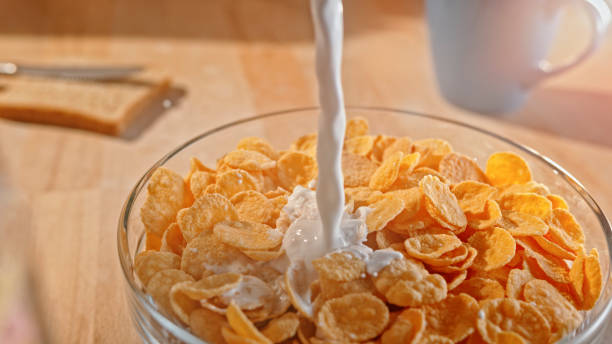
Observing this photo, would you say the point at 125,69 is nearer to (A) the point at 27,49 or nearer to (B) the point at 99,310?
(A) the point at 27,49

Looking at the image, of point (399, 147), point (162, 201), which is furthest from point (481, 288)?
point (162, 201)

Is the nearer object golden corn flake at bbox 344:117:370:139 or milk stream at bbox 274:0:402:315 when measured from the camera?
milk stream at bbox 274:0:402:315

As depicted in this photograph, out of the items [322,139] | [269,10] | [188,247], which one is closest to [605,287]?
[322,139]

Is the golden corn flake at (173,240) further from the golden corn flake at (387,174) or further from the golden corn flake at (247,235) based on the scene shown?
the golden corn flake at (387,174)

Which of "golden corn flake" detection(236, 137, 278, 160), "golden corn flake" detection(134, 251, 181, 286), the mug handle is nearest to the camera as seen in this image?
"golden corn flake" detection(134, 251, 181, 286)

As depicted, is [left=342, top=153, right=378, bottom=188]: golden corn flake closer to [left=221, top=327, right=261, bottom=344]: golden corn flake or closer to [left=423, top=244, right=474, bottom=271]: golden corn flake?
[left=423, top=244, right=474, bottom=271]: golden corn flake

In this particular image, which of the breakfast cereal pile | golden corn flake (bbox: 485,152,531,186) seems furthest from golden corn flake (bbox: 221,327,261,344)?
golden corn flake (bbox: 485,152,531,186)
